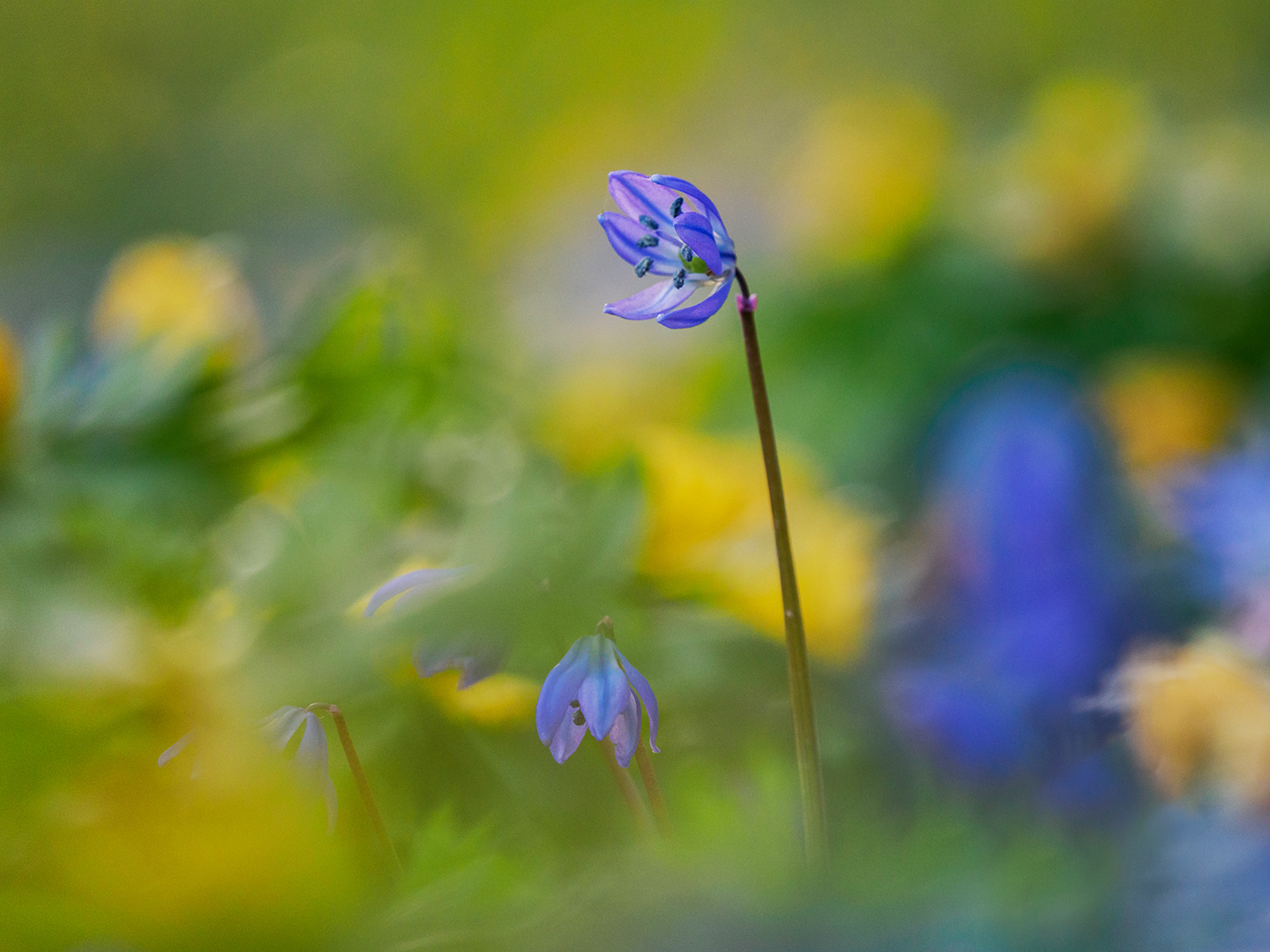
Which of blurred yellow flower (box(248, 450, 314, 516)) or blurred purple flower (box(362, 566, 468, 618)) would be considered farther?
blurred yellow flower (box(248, 450, 314, 516))

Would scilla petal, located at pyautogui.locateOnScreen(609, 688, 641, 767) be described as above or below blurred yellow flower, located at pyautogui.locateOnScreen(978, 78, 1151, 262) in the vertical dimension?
below

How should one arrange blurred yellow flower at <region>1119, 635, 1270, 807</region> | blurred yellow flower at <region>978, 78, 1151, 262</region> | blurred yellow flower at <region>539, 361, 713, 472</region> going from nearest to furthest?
1. blurred yellow flower at <region>1119, 635, 1270, 807</region>
2. blurred yellow flower at <region>539, 361, 713, 472</region>
3. blurred yellow flower at <region>978, 78, 1151, 262</region>

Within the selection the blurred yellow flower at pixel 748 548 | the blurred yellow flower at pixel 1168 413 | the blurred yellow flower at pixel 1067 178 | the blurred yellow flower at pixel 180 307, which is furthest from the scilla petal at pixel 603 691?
the blurred yellow flower at pixel 1067 178

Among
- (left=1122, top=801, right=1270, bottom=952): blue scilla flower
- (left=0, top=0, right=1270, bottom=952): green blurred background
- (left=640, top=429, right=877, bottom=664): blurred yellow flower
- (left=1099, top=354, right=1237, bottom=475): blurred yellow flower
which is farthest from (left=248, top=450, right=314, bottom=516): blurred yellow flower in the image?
(left=1099, top=354, right=1237, bottom=475): blurred yellow flower

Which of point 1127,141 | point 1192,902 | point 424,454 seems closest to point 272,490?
point 424,454

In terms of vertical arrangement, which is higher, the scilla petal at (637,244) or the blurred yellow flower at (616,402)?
the blurred yellow flower at (616,402)

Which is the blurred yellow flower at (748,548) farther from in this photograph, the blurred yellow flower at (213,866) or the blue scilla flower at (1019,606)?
the blurred yellow flower at (213,866)

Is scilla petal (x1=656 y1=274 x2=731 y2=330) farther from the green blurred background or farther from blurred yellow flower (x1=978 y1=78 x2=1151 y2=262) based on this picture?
blurred yellow flower (x1=978 y1=78 x2=1151 y2=262)

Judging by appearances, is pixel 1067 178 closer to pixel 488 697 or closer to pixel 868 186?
pixel 868 186
